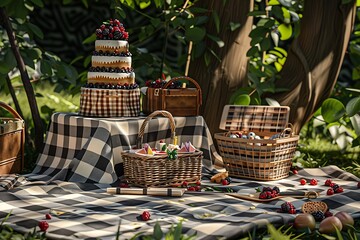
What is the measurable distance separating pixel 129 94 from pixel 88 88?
0.26 meters

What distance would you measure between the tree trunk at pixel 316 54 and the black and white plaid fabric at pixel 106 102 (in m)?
1.41

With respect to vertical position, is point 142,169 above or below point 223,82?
below

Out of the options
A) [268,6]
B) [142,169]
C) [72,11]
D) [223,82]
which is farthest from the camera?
[72,11]

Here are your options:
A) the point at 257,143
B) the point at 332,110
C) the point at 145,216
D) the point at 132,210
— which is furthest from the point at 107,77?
the point at 332,110

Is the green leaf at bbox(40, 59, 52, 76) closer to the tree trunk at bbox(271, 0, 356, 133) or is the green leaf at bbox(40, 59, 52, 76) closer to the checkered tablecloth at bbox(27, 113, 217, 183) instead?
the checkered tablecloth at bbox(27, 113, 217, 183)

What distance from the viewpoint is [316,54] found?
Answer: 5.15m

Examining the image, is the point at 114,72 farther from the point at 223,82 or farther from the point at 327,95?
the point at 327,95

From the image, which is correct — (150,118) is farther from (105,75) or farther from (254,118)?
(254,118)

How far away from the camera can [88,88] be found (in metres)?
4.27

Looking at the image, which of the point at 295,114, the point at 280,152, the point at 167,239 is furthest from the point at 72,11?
the point at 167,239

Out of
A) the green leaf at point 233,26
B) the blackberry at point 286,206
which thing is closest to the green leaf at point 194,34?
the green leaf at point 233,26

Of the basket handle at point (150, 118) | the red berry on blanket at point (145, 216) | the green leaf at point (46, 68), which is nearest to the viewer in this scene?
the red berry on blanket at point (145, 216)

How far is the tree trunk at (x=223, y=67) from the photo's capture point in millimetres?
5121

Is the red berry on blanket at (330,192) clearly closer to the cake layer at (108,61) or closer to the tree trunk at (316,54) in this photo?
the tree trunk at (316,54)
